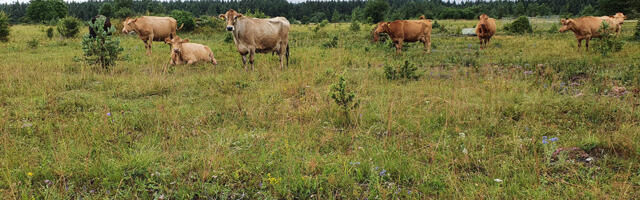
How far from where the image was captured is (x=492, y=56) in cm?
1203

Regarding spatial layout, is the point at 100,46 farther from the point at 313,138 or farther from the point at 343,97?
the point at 313,138

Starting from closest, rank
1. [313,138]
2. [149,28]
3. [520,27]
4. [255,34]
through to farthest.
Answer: [313,138]
[255,34]
[149,28]
[520,27]

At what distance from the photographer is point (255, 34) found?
9.93 metres

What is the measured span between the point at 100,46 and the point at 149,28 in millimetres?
4993

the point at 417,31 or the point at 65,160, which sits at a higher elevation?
the point at 417,31

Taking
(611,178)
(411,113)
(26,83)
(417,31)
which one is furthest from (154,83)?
(417,31)

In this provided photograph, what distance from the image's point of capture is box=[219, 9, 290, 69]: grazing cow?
31.9 feet

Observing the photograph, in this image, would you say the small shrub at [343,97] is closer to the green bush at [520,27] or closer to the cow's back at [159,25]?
the cow's back at [159,25]

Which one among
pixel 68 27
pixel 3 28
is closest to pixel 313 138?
pixel 3 28

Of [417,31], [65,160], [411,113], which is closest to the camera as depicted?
[65,160]

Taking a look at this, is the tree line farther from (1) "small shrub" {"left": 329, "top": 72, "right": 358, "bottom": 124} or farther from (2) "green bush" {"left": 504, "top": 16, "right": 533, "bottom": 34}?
(1) "small shrub" {"left": 329, "top": 72, "right": 358, "bottom": 124}

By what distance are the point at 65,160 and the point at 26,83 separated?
16.9ft

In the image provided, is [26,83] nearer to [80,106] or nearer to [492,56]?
[80,106]

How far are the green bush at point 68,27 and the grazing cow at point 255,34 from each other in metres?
15.0
